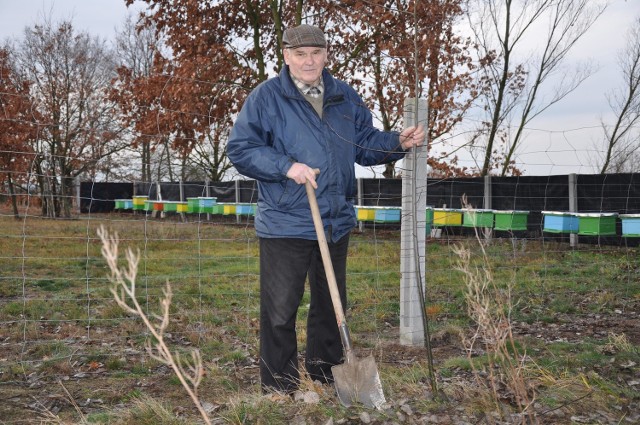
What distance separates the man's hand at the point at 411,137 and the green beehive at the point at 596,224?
27.0 ft

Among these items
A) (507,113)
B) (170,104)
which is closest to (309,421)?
(170,104)

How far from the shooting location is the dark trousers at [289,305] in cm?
395

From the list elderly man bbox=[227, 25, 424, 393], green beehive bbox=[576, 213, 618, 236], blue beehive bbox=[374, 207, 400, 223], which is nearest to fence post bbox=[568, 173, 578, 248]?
green beehive bbox=[576, 213, 618, 236]

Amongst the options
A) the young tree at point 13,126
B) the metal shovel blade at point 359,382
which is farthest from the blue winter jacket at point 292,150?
the young tree at point 13,126

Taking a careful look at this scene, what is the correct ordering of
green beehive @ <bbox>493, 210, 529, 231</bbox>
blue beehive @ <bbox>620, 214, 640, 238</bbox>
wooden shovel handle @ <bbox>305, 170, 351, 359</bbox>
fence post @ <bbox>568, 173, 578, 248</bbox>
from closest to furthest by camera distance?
wooden shovel handle @ <bbox>305, 170, 351, 359</bbox> < blue beehive @ <bbox>620, 214, 640, 238</bbox> < green beehive @ <bbox>493, 210, 529, 231</bbox> < fence post @ <bbox>568, 173, 578, 248</bbox>

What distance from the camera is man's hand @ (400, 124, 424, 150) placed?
4.26 meters

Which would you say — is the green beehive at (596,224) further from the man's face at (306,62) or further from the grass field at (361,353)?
the man's face at (306,62)

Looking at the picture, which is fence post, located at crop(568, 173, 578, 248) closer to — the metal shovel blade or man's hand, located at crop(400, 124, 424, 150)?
man's hand, located at crop(400, 124, 424, 150)

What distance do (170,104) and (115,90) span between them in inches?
115

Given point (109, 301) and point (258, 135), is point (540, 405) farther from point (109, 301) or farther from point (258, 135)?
point (109, 301)

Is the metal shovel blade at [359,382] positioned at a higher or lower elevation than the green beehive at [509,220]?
lower

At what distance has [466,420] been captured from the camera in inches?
127

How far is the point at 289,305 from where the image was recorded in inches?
156

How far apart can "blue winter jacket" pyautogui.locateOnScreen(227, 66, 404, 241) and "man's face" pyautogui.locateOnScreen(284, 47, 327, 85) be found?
0.07 metres
